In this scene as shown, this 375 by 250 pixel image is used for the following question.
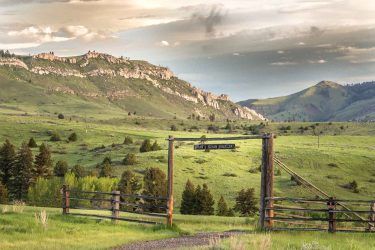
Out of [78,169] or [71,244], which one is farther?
[78,169]

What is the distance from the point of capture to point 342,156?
103m

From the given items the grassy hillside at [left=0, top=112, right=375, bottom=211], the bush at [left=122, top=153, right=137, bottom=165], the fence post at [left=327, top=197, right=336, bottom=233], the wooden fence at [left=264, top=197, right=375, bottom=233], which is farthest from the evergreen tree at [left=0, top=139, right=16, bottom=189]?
the fence post at [left=327, top=197, right=336, bottom=233]

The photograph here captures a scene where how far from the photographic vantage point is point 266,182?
22562mm

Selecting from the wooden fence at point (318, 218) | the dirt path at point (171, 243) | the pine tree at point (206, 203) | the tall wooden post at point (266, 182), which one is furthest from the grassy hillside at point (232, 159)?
the dirt path at point (171, 243)

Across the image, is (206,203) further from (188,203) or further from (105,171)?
(105,171)

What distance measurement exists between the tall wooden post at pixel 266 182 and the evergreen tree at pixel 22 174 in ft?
196

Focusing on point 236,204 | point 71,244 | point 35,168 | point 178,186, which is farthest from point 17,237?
point 35,168

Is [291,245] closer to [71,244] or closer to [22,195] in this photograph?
[71,244]

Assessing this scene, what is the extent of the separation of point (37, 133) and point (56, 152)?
30407 millimetres

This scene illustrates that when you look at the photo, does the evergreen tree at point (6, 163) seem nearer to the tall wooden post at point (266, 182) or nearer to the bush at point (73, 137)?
the bush at point (73, 137)

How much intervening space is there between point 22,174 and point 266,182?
6124cm

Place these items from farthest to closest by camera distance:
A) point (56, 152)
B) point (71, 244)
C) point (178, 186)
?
point (56, 152)
point (178, 186)
point (71, 244)

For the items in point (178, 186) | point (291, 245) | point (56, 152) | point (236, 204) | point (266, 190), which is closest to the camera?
point (291, 245)

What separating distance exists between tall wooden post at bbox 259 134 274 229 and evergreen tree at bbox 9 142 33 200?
59.7 m
